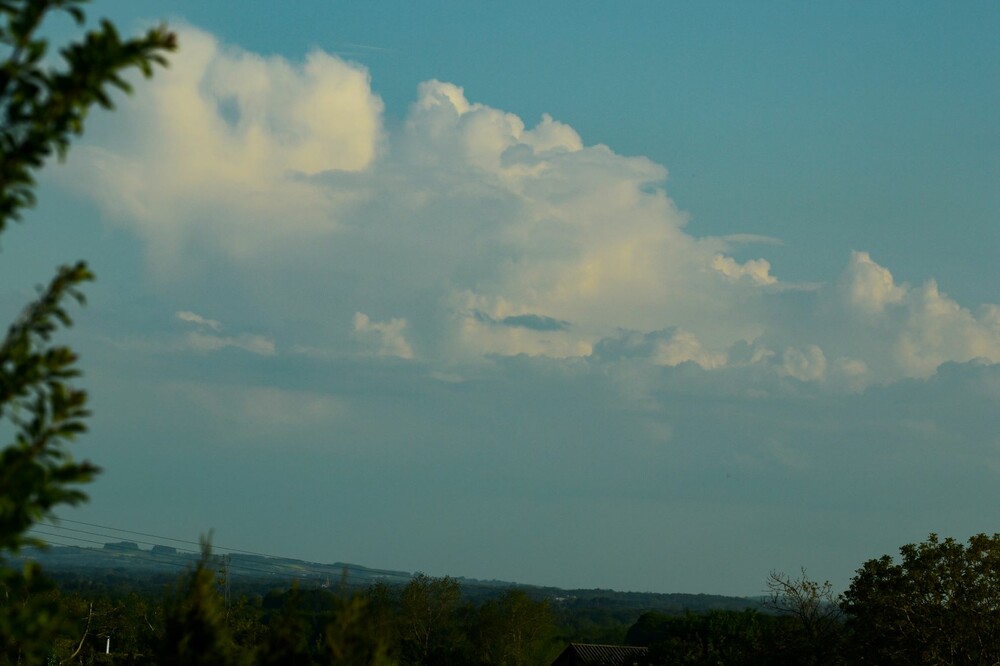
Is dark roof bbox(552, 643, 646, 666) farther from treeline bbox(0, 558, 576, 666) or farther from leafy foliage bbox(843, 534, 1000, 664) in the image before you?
leafy foliage bbox(843, 534, 1000, 664)

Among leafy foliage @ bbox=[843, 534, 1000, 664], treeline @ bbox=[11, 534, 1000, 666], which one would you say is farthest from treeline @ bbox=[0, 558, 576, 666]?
leafy foliage @ bbox=[843, 534, 1000, 664]

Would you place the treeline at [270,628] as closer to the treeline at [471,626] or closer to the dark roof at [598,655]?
the treeline at [471,626]

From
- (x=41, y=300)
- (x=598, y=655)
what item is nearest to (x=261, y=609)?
(x=598, y=655)

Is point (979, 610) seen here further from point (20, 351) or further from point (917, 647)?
point (20, 351)

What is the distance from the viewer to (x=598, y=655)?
9056 centimetres

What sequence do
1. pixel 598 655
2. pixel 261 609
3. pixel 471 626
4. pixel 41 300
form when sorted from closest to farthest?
pixel 41 300, pixel 261 609, pixel 598 655, pixel 471 626

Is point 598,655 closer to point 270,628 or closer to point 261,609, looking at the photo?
point 261,609

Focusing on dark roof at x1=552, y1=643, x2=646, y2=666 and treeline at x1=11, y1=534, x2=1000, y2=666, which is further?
dark roof at x1=552, y1=643, x2=646, y2=666

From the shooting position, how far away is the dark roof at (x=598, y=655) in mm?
88188

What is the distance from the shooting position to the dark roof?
3472 inches

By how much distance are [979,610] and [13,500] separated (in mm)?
42586

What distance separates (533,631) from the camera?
378ft

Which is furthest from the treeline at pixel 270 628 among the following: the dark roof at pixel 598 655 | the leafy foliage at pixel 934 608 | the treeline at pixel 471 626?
the leafy foliage at pixel 934 608

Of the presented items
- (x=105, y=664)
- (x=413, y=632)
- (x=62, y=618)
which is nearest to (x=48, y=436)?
(x=62, y=618)
